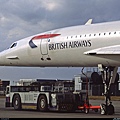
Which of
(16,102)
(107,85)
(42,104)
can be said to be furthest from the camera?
(16,102)

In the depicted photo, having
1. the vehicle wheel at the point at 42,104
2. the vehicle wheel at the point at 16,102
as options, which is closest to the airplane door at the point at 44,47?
the vehicle wheel at the point at 42,104

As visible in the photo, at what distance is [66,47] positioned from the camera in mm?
23766

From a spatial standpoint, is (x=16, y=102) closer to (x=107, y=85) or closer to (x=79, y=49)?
(x=79, y=49)

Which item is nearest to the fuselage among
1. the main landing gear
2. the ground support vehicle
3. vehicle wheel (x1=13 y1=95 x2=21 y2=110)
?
the main landing gear

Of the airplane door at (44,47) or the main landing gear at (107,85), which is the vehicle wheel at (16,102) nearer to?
the airplane door at (44,47)

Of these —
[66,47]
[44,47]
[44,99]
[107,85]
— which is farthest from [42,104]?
[107,85]

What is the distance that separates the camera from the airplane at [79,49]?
21.9m

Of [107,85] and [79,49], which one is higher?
[79,49]

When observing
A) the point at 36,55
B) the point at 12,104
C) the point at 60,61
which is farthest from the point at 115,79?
the point at 12,104

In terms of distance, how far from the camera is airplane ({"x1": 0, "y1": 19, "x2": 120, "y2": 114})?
21.9 meters

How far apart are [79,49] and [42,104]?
601 cm

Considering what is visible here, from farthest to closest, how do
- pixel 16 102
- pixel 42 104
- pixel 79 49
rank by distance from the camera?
pixel 16 102
pixel 42 104
pixel 79 49

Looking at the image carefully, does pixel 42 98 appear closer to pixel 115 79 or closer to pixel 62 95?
pixel 62 95

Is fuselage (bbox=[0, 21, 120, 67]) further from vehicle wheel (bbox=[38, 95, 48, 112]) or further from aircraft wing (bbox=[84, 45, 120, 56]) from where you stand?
vehicle wheel (bbox=[38, 95, 48, 112])
